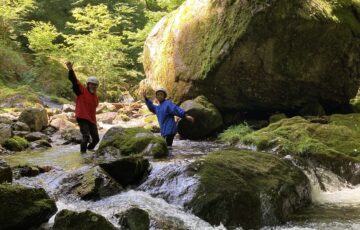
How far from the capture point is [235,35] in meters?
12.2

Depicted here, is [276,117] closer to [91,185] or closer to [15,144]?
[15,144]

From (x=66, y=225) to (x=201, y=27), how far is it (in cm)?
933

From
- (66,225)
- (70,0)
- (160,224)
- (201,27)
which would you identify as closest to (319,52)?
(201,27)

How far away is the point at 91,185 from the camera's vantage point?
6598 mm

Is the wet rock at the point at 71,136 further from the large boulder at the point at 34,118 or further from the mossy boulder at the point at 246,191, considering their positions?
the mossy boulder at the point at 246,191

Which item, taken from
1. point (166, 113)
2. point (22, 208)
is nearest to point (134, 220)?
point (22, 208)

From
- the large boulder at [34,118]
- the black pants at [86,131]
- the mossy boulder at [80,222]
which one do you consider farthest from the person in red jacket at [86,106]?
the mossy boulder at [80,222]

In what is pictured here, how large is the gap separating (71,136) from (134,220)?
7.79 metres

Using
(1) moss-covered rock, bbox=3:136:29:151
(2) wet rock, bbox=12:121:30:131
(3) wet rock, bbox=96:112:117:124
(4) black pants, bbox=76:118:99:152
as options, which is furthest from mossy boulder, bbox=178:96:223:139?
(3) wet rock, bbox=96:112:117:124

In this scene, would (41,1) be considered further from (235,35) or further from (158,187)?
(158,187)

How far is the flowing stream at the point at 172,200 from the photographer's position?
595 centimetres

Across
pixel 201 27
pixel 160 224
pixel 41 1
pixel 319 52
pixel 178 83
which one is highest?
pixel 41 1

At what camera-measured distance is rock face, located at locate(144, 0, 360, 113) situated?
39.4 ft

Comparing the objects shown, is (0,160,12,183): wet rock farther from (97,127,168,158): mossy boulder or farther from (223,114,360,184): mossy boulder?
(223,114,360,184): mossy boulder
